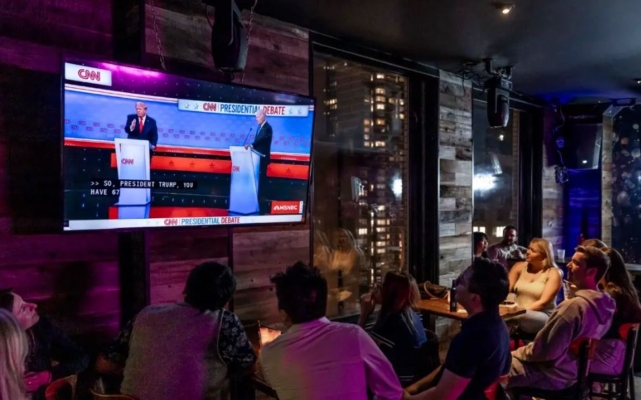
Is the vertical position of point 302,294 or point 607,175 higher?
point 607,175

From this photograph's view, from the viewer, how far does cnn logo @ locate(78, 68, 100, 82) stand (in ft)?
7.82

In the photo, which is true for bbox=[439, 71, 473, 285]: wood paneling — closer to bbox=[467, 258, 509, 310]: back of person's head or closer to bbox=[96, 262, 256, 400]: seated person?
bbox=[467, 258, 509, 310]: back of person's head

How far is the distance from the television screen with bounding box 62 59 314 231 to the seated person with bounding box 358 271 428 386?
852mm

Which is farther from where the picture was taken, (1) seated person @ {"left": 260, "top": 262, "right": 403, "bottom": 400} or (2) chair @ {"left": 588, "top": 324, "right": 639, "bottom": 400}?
(2) chair @ {"left": 588, "top": 324, "right": 639, "bottom": 400}

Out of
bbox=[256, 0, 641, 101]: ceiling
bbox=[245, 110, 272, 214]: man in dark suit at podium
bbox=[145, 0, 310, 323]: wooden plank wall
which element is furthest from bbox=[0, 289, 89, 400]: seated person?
bbox=[256, 0, 641, 101]: ceiling

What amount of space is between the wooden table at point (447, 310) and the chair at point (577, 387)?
0.65 m

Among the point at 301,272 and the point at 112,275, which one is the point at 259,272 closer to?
the point at 112,275

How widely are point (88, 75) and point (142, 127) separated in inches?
13.9

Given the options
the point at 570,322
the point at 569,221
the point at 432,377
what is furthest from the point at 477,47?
the point at 569,221

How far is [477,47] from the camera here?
4.33 m

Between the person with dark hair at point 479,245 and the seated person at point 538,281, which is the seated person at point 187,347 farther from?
the person with dark hair at point 479,245

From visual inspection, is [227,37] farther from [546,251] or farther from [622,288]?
[546,251]

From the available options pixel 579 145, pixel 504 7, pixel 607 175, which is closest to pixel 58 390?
pixel 504 7

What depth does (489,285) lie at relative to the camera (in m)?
2.19
